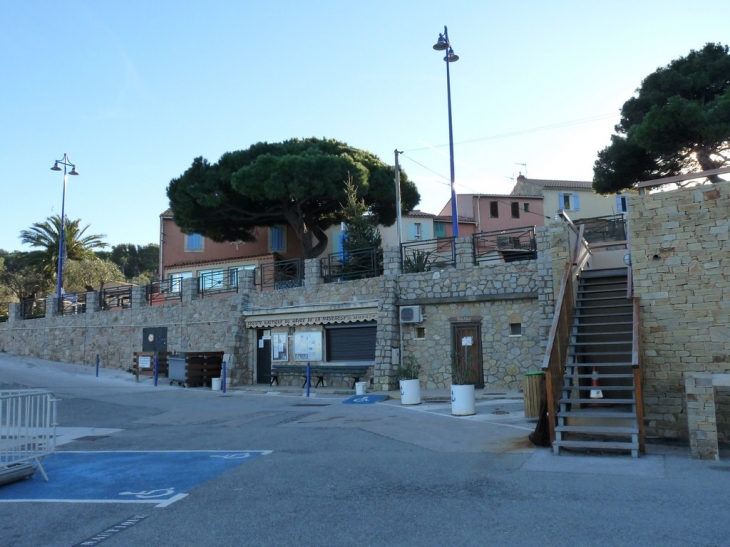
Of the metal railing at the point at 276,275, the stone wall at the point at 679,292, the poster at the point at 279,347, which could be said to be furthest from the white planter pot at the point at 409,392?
the metal railing at the point at 276,275

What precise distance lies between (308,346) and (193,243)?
51.0 ft

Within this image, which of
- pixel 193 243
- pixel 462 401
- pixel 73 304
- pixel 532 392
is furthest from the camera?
pixel 193 243

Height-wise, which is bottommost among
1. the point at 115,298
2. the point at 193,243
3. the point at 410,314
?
the point at 410,314

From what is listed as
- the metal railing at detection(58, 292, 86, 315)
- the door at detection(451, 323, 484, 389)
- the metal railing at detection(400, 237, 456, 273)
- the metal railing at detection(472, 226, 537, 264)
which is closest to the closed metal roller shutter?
the metal railing at detection(400, 237, 456, 273)

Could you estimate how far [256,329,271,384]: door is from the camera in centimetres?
2319

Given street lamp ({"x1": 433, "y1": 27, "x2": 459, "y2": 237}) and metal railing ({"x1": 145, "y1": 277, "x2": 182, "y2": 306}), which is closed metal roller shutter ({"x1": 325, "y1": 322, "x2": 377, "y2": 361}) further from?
metal railing ({"x1": 145, "y1": 277, "x2": 182, "y2": 306})

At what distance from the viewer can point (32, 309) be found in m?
33.4

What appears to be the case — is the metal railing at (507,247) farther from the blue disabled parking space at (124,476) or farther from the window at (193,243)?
the window at (193,243)

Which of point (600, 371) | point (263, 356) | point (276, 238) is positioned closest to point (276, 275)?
point (263, 356)

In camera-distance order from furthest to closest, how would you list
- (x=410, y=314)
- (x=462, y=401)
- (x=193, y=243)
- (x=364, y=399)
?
(x=193, y=243), (x=410, y=314), (x=364, y=399), (x=462, y=401)

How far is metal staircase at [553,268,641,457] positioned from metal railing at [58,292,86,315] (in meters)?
25.7

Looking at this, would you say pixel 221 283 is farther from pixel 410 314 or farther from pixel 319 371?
pixel 410 314

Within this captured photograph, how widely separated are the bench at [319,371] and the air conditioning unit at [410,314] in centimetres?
214

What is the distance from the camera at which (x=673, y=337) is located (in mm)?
10531
